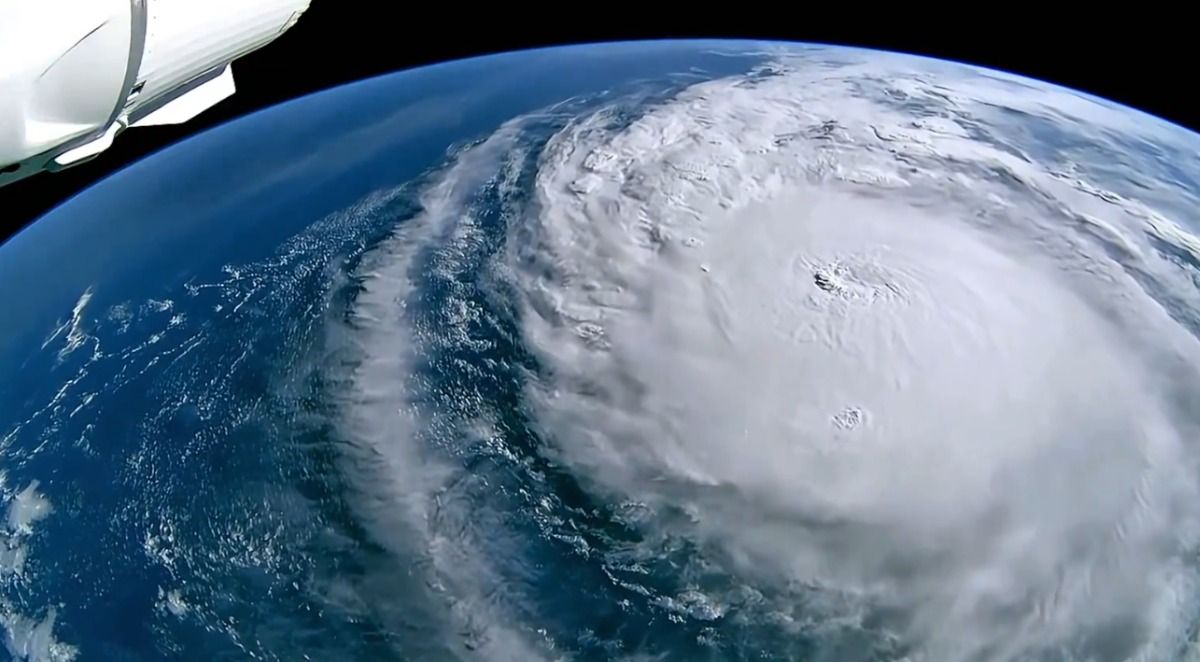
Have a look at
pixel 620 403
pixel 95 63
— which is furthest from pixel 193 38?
pixel 620 403

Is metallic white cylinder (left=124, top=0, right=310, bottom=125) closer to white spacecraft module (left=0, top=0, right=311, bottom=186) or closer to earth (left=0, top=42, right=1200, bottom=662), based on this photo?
white spacecraft module (left=0, top=0, right=311, bottom=186)

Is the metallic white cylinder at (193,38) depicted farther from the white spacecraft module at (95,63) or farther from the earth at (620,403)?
the earth at (620,403)

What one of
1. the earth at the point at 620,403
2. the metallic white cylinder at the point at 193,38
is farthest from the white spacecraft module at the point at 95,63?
the earth at the point at 620,403

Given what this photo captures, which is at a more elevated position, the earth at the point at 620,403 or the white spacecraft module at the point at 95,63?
the white spacecraft module at the point at 95,63

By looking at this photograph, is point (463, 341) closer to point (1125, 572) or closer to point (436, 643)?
point (436, 643)

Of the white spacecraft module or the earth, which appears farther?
the earth

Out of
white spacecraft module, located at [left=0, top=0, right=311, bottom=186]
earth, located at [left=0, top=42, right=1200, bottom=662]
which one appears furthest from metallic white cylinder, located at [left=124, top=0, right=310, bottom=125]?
earth, located at [left=0, top=42, right=1200, bottom=662]

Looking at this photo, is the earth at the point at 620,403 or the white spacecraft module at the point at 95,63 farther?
the earth at the point at 620,403
